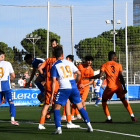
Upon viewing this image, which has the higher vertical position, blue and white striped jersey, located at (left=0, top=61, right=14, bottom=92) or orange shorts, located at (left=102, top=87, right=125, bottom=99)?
blue and white striped jersey, located at (left=0, top=61, right=14, bottom=92)

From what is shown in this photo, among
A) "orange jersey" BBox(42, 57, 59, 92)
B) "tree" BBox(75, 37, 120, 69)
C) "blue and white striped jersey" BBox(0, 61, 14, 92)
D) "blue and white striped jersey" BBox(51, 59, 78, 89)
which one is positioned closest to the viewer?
"blue and white striped jersey" BBox(51, 59, 78, 89)

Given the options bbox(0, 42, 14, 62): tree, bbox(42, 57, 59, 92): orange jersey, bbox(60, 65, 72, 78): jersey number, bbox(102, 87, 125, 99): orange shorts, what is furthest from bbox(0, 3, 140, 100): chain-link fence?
bbox(60, 65, 72, 78): jersey number

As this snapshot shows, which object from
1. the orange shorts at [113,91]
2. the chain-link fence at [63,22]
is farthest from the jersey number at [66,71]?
the chain-link fence at [63,22]

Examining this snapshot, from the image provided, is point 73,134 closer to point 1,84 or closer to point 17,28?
point 1,84

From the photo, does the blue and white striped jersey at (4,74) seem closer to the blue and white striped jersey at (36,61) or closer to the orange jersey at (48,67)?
the blue and white striped jersey at (36,61)

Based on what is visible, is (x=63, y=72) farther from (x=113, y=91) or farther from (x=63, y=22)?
(x=63, y=22)

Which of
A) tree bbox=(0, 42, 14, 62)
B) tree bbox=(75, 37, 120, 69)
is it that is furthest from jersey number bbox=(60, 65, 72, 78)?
tree bbox=(75, 37, 120, 69)

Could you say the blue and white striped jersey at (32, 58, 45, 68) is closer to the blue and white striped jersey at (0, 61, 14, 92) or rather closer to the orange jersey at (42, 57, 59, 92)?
the orange jersey at (42, 57, 59, 92)

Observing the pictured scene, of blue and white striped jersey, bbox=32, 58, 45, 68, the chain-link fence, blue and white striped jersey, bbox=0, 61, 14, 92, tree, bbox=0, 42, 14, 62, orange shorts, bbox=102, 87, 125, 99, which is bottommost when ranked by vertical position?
orange shorts, bbox=102, 87, 125, 99

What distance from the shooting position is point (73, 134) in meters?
7.14

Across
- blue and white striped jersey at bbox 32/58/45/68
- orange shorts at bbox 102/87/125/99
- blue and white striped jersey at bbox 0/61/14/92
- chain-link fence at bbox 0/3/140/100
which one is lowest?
orange shorts at bbox 102/87/125/99

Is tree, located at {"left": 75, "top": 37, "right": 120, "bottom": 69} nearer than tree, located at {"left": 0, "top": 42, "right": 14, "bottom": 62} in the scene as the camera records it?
No

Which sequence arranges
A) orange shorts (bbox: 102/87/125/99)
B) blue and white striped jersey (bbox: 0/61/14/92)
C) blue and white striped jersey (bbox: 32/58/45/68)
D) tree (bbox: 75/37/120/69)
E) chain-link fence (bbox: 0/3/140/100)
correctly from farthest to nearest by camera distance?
tree (bbox: 75/37/120/69)
chain-link fence (bbox: 0/3/140/100)
orange shorts (bbox: 102/87/125/99)
blue and white striped jersey (bbox: 0/61/14/92)
blue and white striped jersey (bbox: 32/58/45/68)

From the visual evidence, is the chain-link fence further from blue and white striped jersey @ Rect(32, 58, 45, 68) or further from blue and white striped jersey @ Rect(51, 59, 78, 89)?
blue and white striped jersey @ Rect(51, 59, 78, 89)
